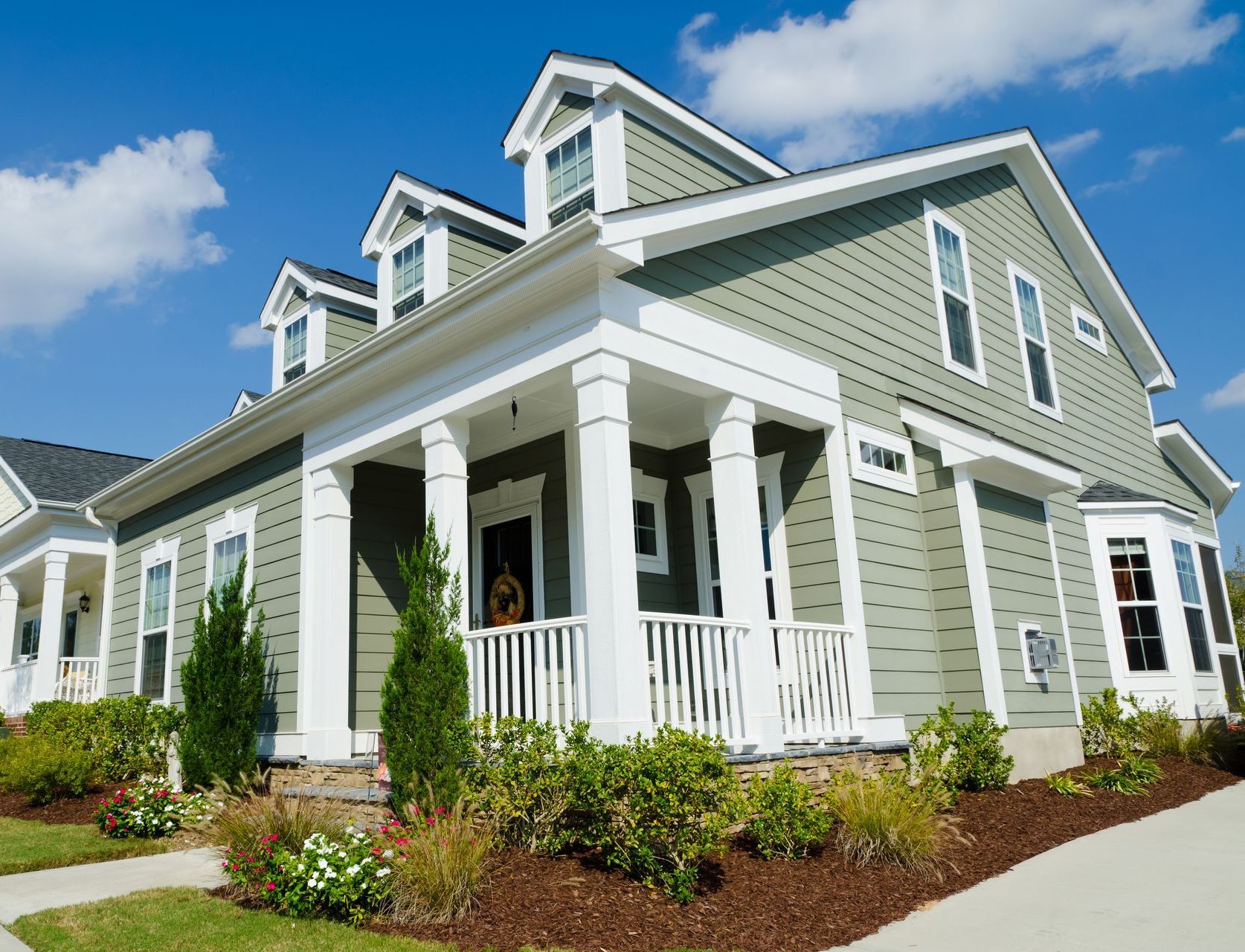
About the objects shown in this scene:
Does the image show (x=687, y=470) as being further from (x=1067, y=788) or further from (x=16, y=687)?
(x=16, y=687)

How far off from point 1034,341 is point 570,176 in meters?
7.26

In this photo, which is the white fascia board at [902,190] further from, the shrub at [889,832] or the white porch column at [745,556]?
the shrub at [889,832]

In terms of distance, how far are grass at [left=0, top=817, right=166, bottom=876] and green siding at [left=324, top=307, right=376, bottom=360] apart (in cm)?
583

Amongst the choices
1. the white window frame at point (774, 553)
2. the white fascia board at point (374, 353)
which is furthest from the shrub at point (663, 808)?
the white fascia board at point (374, 353)

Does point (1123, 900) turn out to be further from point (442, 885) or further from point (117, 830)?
point (117, 830)

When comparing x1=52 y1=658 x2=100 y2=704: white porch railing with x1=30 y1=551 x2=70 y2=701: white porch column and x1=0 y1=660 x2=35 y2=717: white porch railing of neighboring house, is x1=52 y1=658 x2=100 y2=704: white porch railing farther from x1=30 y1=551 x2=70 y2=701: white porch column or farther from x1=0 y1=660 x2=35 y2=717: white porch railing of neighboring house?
x1=0 y1=660 x2=35 y2=717: white porch railing of neighboring house

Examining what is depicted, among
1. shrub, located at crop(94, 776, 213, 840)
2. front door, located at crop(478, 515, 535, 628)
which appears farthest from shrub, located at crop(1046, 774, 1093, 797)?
shrub, located at crop(94, 776, 213, 840)

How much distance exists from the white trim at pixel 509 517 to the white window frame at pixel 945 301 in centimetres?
498

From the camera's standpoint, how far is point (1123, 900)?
5398 mm

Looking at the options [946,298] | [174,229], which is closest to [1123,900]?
[946,298]

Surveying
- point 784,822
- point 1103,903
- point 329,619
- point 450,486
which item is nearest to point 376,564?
point 329,619

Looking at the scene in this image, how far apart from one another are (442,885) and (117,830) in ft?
17.2

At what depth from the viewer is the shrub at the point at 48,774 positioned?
1033 centimetres

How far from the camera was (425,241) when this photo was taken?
1015 cm
